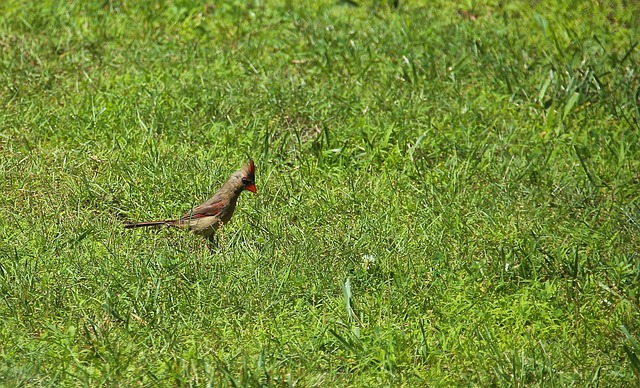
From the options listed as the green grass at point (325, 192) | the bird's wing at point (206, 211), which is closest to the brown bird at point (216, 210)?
the bird's wing at point (206, 211)

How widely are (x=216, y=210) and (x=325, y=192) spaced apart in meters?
0.75

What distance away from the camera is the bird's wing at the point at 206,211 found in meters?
5.42

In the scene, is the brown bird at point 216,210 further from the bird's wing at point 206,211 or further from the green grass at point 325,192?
the green grass at point 325,192

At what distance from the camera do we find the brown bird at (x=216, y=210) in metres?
5.40

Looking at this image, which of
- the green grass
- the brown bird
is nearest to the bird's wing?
the brown bird

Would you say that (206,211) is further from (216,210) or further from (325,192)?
(325,192)

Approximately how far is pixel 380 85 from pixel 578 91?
4.31 ft

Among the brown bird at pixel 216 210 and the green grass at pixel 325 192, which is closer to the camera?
the green grass at pixel 325 192

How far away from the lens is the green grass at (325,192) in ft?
14.5

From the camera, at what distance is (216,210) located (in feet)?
17.8

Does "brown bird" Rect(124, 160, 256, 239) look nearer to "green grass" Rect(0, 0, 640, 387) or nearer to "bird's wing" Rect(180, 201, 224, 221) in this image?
"bird's wing" Rect(180, 201, 224, 221)

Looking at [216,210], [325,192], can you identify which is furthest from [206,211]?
[325,192]

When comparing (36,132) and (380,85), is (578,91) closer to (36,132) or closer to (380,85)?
(380,85)

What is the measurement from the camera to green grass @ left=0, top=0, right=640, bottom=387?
443 centimetres
